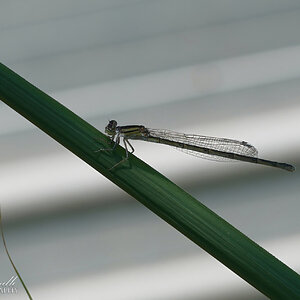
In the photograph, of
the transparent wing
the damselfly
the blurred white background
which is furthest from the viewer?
the blurred white background

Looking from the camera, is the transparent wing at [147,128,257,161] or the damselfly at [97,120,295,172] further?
the transparent wing at [147,128,257,161]

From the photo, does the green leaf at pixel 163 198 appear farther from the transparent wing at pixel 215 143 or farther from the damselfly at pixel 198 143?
the transparent wing at pixel 215 143

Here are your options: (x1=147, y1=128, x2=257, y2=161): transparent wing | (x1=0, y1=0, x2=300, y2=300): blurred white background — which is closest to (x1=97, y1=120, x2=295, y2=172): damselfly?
(x1=147, y1=128, x2=257, y2=161): transparent wing

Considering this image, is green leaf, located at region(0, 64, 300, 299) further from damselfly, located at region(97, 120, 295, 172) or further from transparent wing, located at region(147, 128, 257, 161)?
transparent wing, located at region(147, 128, 257, 161)

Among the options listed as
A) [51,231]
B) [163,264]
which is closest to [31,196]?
[51,231]

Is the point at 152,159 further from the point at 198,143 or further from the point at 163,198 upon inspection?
the point at 163,198

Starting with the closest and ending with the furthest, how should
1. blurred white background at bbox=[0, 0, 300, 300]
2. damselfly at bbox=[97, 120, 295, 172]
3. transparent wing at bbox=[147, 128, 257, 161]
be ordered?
damselfly at bbox=[97, 120, 295, 172] < transparent wing at bbox=[147, 128, 257, 161] < blurred white background at bbox=[0, 0, 300, 300]

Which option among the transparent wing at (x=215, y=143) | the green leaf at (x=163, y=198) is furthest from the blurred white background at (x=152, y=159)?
the green leaf at (x=163, y=198)
